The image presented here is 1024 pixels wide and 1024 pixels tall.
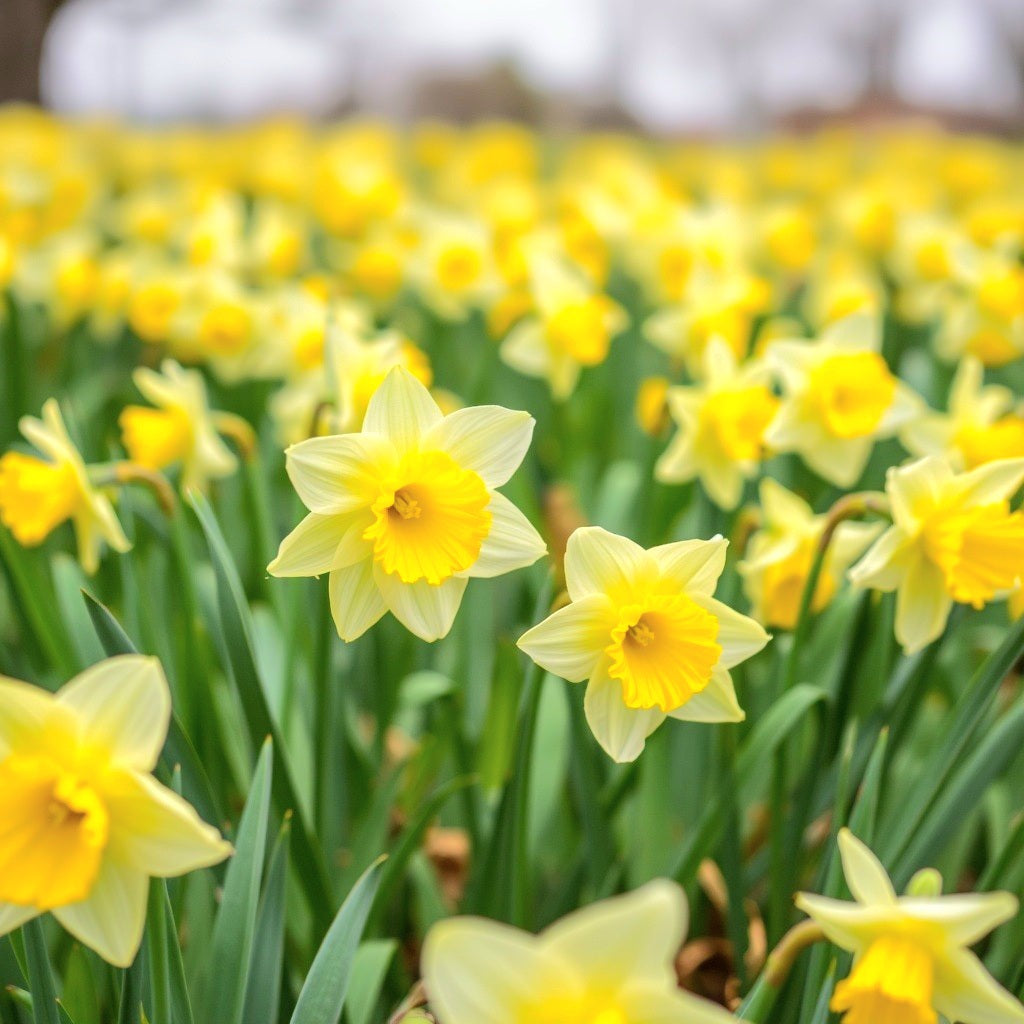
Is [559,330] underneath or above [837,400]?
underneath

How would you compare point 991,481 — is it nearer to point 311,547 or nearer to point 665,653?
point 665,653

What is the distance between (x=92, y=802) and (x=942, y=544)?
807 millimetres

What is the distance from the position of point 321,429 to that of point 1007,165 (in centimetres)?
605

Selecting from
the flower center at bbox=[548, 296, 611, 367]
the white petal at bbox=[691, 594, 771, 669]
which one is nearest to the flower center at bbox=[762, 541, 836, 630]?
the white petal at bbox=[691, 594, 771, 669]

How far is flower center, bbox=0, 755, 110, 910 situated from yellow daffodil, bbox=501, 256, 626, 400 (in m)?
1.44

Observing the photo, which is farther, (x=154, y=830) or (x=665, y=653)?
(x=665, y=653)

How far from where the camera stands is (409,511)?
0.99 metres

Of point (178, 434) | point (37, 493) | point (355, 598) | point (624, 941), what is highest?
point (624, 941)

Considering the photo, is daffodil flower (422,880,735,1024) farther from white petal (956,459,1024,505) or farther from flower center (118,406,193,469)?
flower center (118,406,193,469)

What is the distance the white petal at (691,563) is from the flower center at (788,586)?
1.43 feet

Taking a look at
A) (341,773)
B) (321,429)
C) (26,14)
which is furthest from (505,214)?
(26,14)

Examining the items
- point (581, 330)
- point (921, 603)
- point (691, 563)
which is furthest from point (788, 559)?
point (581, 330)

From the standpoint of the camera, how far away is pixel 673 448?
161cm

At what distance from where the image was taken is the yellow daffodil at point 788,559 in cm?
134
